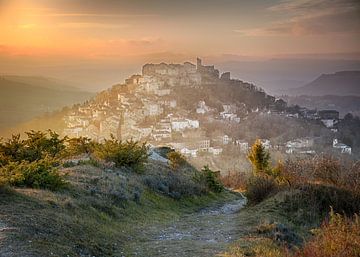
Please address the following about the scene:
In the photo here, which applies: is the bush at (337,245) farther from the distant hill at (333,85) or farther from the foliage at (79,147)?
the distant hill at (333,85)

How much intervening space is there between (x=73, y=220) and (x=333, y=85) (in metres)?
86.8

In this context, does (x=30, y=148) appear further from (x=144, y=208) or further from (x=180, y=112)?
(x=180, y=112)

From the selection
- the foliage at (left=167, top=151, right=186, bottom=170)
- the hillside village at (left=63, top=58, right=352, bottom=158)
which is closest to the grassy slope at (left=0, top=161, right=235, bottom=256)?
the foliage at (left=167, top=151, right=186, bottom=170)

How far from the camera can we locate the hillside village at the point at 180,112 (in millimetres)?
66375

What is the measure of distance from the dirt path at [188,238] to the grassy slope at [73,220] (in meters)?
0.33

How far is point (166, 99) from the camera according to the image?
92.6 m

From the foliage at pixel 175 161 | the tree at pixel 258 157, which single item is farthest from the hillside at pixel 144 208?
the tree at pixel 258 157

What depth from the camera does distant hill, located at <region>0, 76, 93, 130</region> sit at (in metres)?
53.5

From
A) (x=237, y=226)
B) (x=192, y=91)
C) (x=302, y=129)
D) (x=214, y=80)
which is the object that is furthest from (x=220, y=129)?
(x=237, y=226)

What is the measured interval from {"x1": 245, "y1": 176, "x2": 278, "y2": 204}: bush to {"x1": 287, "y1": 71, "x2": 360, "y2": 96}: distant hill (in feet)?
169

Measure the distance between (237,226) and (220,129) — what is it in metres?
67.8

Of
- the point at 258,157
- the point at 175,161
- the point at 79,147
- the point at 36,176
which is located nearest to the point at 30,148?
the point at 79,147

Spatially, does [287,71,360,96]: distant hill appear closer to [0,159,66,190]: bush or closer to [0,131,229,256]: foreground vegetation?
[0,131,229,256]: foreground vegetation

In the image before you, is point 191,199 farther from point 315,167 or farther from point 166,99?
point 166,99
